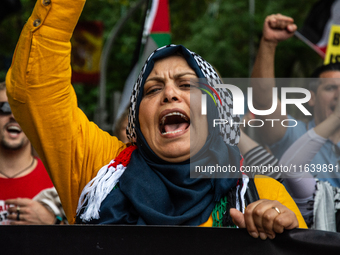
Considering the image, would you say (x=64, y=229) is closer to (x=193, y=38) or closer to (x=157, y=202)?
(x=157, y=202)

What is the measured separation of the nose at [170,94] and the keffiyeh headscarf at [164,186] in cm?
15

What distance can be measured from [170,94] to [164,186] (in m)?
0.43

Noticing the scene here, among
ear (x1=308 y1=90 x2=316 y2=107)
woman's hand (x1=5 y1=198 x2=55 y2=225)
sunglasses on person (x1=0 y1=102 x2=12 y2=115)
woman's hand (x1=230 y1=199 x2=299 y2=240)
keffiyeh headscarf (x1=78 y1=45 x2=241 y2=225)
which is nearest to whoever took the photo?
woman's hand (x1=230 y1=199 x2=299 y2=240)

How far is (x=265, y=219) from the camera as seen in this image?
137 cm

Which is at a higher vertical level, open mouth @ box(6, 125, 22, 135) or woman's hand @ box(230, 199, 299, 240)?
open mouth @ box(6, 125, 22, 135)

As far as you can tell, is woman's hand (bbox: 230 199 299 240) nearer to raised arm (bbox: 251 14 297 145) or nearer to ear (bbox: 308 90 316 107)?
raised arm (bbox: 251 14 297 145)

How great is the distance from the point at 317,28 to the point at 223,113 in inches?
136

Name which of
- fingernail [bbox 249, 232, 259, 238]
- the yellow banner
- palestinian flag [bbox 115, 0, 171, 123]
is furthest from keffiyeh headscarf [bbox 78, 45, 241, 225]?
palestinian flag [bbox 115, 0, 171, 123]

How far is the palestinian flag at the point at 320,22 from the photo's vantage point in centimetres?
468

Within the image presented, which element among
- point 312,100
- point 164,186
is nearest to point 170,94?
point 164,186

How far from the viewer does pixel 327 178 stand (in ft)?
8.74

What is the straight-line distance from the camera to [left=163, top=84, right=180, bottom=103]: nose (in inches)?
76.9

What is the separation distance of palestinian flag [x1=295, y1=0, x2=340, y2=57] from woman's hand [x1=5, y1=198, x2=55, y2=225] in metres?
3.60

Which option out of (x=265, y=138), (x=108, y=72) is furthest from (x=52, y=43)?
(x=108, y=72)
